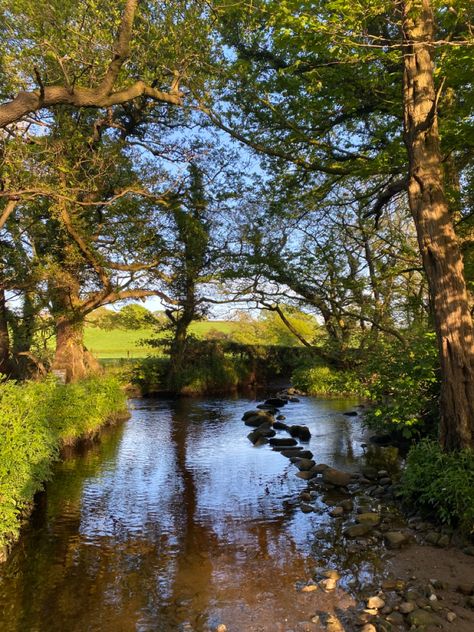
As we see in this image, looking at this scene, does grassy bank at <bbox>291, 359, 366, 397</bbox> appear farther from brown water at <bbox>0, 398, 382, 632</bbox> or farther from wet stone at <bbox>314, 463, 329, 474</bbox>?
wet stone at <bbox>314, 463, 329, 474</bbox>

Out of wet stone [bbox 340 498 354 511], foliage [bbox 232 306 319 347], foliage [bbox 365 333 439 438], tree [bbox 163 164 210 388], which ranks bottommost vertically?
wet stone [bbox 340 498 354 511]

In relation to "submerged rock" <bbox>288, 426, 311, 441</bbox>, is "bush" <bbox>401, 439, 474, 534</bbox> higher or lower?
higher

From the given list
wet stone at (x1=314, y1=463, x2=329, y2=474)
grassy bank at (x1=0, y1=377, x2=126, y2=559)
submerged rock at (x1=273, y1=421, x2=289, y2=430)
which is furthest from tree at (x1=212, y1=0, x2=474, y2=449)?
submerged rock at (x1=273, y1=421, x2=289, y2=430)

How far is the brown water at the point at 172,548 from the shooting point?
6004 millimetres

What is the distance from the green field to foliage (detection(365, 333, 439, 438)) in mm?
17122

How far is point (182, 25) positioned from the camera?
42.5ft

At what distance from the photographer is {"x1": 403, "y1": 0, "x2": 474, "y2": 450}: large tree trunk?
8367 millimetres

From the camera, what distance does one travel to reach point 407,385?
9.82 m

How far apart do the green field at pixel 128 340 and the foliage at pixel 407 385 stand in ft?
56.2

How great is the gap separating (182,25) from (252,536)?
12906 millimetres

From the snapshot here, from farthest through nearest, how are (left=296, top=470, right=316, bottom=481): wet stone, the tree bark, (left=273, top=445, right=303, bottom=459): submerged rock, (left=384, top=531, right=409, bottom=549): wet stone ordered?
1. the tree bark
2. (left=273, top=445, right=303, bottom=459): submerged rock
3. (left=296, top=470, right=316, bottom=481): wet stone
4. (left=384, top=531, right=409, bottom=549): wet stone

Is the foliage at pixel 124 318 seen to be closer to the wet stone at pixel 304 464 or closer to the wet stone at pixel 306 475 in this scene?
the wet stone at pixel 304 464

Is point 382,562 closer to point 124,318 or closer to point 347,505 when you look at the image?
point 347,505

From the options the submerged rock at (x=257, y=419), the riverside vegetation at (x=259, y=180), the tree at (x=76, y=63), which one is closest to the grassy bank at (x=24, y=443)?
the riverside vegetation at (x=259, y=180)
